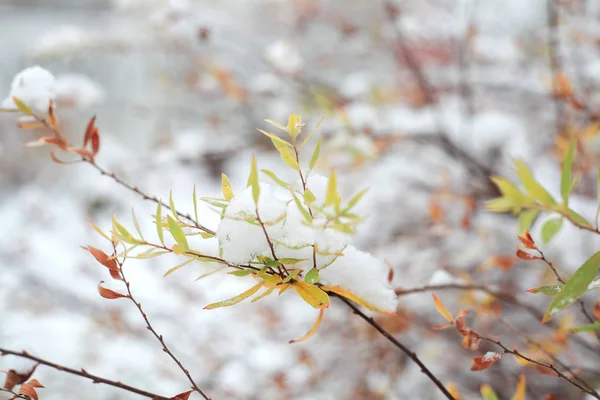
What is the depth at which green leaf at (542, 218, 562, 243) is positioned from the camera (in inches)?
12.7

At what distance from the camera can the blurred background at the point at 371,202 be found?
3.22ft

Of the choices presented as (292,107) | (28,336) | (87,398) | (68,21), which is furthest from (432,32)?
(68,21)

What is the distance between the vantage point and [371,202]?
1.17 meters

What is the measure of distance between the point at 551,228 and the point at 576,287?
65mm

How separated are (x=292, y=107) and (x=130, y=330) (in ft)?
3.14

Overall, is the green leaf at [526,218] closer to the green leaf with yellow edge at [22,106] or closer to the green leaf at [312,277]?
the green leaf at [312,277]

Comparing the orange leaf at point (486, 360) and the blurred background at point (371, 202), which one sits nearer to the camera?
the orange leaf at point (486, 360)

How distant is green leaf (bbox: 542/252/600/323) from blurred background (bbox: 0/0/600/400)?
19 cm

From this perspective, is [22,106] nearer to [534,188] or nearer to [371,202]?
[534,188]

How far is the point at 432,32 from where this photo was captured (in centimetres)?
172

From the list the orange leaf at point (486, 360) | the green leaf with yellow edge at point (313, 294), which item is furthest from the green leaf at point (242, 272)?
the orange leaf at point (486, 360)

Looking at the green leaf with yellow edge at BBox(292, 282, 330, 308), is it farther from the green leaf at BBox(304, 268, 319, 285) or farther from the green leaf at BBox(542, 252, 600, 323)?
the green leaf at BBox(542, 252, 600, 323)

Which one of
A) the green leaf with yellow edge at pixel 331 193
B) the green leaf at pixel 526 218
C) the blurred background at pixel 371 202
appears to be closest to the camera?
the green leaf with yellow edge at pixel 331 193

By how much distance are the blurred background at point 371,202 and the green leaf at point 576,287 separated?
190mm
